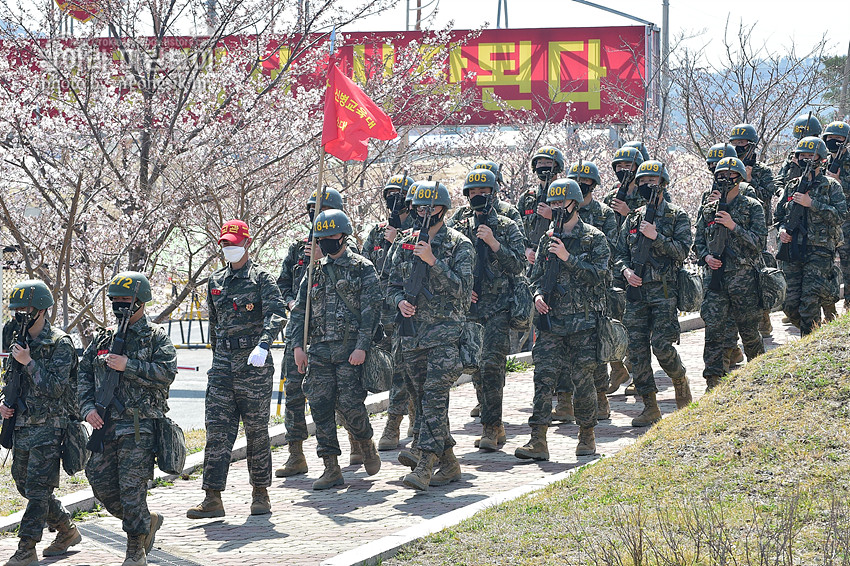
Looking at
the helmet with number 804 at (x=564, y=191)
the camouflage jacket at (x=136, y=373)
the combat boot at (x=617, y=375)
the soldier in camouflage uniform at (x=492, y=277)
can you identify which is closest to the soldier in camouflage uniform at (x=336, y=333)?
the soldier in camouflage uniform at (x=492, y=277)

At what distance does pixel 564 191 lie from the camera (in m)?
9.69

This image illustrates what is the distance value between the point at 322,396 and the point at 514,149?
74.7ft

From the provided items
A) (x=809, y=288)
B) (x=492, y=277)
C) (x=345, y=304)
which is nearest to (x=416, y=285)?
(x=345, y=304)

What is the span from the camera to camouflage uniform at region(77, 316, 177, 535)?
24.2 ft

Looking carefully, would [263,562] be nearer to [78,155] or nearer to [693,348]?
[78,155]

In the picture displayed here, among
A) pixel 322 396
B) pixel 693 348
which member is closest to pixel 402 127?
pixel 693 348

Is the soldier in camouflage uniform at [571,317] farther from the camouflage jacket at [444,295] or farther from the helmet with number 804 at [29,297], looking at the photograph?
the helmet with number 804 at [29,297]

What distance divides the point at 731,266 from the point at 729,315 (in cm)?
50

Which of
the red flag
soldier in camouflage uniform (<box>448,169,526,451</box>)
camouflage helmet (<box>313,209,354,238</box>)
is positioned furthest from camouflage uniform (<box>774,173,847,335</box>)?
camouflage helmet (<box>313,209,354,238</box>)

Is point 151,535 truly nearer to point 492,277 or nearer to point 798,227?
point 492,277

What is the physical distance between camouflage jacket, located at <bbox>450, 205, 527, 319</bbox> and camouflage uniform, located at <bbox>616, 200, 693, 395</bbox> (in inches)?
53.6

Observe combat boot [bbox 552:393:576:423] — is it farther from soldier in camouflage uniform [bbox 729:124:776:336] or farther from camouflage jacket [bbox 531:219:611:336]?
soldier in camouflage uniform [bbox 729:124:776:336]

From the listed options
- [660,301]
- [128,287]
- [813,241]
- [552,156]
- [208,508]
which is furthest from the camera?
[813,241]

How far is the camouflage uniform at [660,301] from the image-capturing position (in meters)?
10.7
